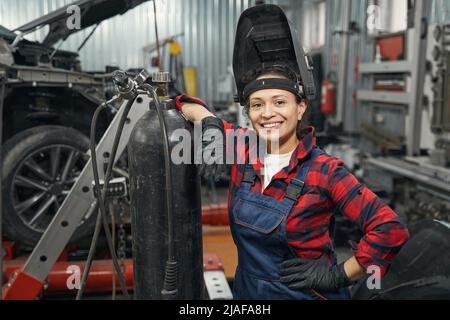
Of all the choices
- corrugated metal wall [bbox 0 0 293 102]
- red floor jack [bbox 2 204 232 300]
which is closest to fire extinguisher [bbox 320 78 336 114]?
corrugated metal wall [bbox 0 0 293 102]

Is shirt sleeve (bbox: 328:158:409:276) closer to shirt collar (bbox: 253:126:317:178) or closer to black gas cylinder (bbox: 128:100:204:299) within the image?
shirt collar (bbox: 253:126:317:178)

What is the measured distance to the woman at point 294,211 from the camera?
3.78 ft

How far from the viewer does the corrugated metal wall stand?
1590mm

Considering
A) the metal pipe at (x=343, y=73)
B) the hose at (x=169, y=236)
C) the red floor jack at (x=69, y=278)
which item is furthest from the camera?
the metal pipe at (x=343, y=73)

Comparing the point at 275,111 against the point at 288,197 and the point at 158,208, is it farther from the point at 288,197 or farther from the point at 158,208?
the point at 158,208

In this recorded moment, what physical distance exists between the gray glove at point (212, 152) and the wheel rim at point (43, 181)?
1.42 m

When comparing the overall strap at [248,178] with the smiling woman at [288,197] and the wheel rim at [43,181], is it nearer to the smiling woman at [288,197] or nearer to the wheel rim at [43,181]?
the smiling woman at [288,197]

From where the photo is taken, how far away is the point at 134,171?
45.6 inches

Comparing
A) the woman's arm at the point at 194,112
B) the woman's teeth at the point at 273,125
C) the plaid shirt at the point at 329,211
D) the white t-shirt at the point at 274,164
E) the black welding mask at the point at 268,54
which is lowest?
the plaid shirt at the point at 329,211

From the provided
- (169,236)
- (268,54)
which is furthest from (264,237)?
(268,54)

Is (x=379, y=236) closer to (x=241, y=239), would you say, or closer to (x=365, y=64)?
(x=241, y=239)

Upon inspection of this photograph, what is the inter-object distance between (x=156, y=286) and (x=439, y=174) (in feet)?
8.00

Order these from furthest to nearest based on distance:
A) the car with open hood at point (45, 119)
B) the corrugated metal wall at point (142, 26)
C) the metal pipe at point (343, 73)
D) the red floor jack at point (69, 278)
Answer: the metal pipe at point (343, 73) < the car with open hood at point (45, 119) < the red floor jack at point (69, 278) < the corrugated metal wall at point (142, 26)

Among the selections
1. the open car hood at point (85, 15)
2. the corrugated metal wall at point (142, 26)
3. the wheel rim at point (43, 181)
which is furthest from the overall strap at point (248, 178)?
the wheel rim at point (43, 181)
